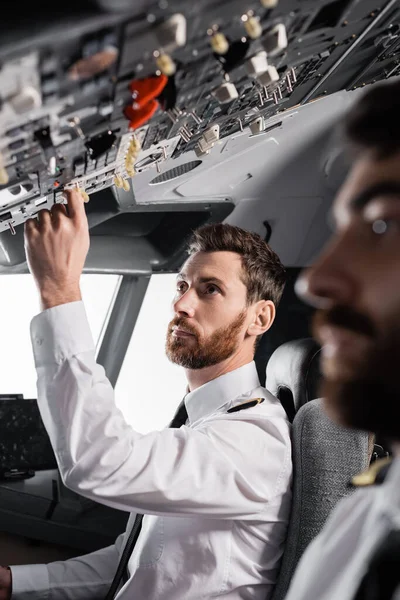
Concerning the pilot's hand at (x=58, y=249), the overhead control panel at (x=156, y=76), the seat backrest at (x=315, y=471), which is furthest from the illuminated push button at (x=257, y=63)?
the seat backrest at (x=315, y=471)

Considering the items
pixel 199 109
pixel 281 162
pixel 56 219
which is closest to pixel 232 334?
pixel 56 219

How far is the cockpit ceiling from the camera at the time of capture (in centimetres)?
65

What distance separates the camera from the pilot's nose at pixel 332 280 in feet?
2.57

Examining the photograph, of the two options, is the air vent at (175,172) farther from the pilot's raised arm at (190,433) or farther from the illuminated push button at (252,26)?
the illuminated push button at (252,26)

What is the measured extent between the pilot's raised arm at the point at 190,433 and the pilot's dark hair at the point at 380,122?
679mm

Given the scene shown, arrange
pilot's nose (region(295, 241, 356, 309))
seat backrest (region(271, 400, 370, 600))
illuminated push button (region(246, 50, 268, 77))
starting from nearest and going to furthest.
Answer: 1. pilot's nose (region(295, 241, 356, 309))
2. illuminated push button (region(246, 50, 268, 77))
3. seat backrest (region(271, 400, 370, 600))

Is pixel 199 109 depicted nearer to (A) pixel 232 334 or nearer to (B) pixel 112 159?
(B) pixel 112 159

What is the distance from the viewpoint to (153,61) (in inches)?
30.3

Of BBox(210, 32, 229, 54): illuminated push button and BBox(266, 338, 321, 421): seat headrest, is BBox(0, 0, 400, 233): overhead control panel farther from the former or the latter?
BBox(266, 338, 321, 421): seat headrest

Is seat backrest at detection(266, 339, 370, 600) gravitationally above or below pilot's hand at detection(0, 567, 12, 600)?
above

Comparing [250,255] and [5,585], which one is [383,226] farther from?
[5,585]

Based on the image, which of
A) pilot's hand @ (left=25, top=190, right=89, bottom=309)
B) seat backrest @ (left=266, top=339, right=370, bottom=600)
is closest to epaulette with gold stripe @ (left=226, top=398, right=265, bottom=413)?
seat backrest @ (left=266, top=339, right=370, bottom=600)

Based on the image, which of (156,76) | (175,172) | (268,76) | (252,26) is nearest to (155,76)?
(156,76)

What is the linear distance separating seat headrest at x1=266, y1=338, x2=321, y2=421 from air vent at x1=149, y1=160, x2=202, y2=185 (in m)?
0.90
